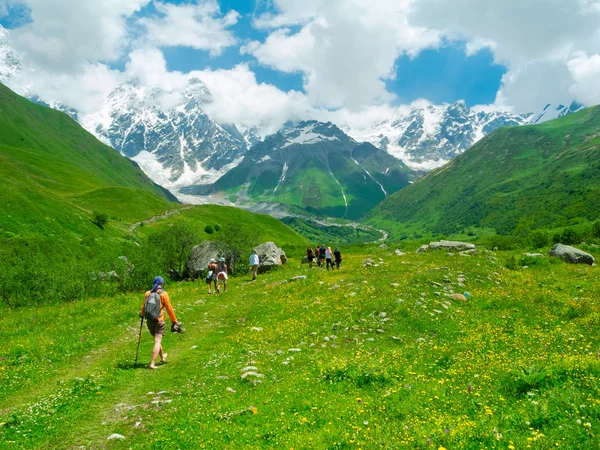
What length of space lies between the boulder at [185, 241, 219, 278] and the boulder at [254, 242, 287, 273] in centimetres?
708

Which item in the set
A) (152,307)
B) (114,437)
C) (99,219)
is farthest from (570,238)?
(99,219)

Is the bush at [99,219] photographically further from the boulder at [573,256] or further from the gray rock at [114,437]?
the boulder at [573,256]

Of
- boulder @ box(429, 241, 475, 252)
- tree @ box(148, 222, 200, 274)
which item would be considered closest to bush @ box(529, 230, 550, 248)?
boulder @ box(429, 241, 475, 252)

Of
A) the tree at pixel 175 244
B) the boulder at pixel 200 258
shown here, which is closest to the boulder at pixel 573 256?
the boulder at pixel 200 258

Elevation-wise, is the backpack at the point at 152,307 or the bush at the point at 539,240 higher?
the bush at the point at 539,240

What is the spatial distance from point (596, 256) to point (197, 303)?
49064 mm

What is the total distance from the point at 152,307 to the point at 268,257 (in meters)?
41.1

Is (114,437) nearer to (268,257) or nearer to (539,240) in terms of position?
(268,257)

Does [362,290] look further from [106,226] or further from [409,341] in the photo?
[106,226]

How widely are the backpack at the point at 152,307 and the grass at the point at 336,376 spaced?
2355mm

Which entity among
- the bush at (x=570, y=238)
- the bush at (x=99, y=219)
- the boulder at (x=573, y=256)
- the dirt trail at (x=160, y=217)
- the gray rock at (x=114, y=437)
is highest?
the dirt trail at (x=160, y=217)

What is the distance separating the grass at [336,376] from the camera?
29.0 feet

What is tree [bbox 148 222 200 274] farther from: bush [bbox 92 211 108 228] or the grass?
bush [bbox 92 211 108 228]

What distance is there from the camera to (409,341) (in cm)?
1675
